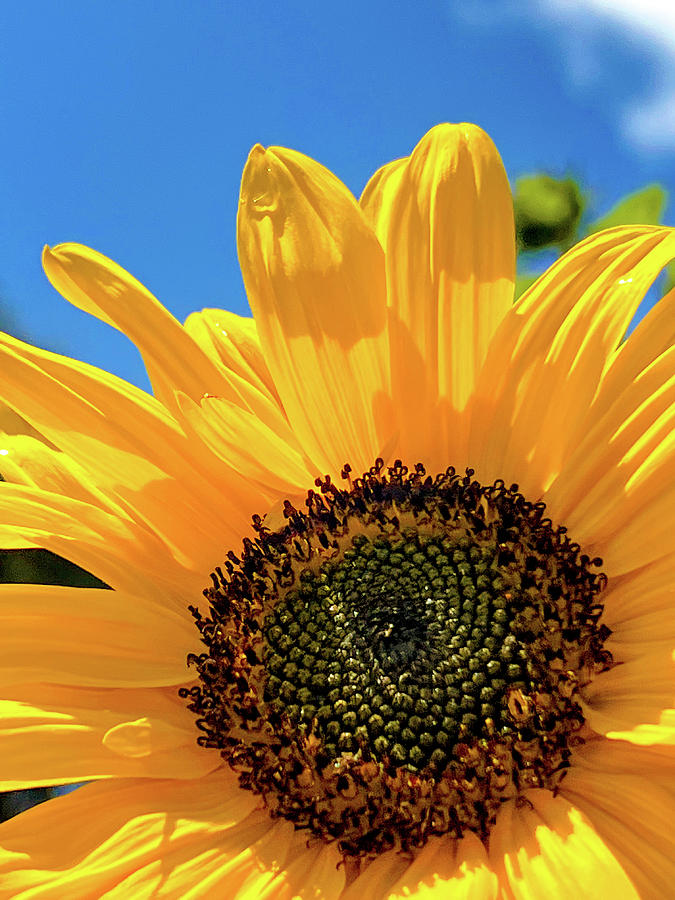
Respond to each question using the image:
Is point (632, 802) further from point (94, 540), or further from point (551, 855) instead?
point (94, 540)

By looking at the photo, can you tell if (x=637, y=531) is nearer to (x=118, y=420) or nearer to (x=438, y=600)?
(x=438, y=600)

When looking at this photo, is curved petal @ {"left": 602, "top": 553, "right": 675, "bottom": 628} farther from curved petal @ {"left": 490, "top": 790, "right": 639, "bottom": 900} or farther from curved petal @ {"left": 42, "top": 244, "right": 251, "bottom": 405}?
curved petal @ {"left": 42, "top": 244, "right": 251, "bottom": 405}

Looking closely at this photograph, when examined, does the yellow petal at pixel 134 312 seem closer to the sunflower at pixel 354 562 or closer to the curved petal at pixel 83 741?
the sunflower at pixel 354 562

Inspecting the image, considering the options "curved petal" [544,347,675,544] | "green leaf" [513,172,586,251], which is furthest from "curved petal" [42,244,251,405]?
"green leaf" [513,172,586,251]

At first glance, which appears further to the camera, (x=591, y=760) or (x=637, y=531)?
(x=637, y=531)

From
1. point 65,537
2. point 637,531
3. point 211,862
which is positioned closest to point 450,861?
point 211,862

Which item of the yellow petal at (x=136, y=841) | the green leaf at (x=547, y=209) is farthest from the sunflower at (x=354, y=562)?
the green leaf at (x=547, y=209)

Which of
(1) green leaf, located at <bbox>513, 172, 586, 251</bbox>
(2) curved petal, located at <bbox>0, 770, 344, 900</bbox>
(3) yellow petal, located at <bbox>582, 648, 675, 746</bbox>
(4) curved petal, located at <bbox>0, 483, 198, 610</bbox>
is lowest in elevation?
(3) yellow petal, located at <bbox>582, 648, 675, 746</bbox>
